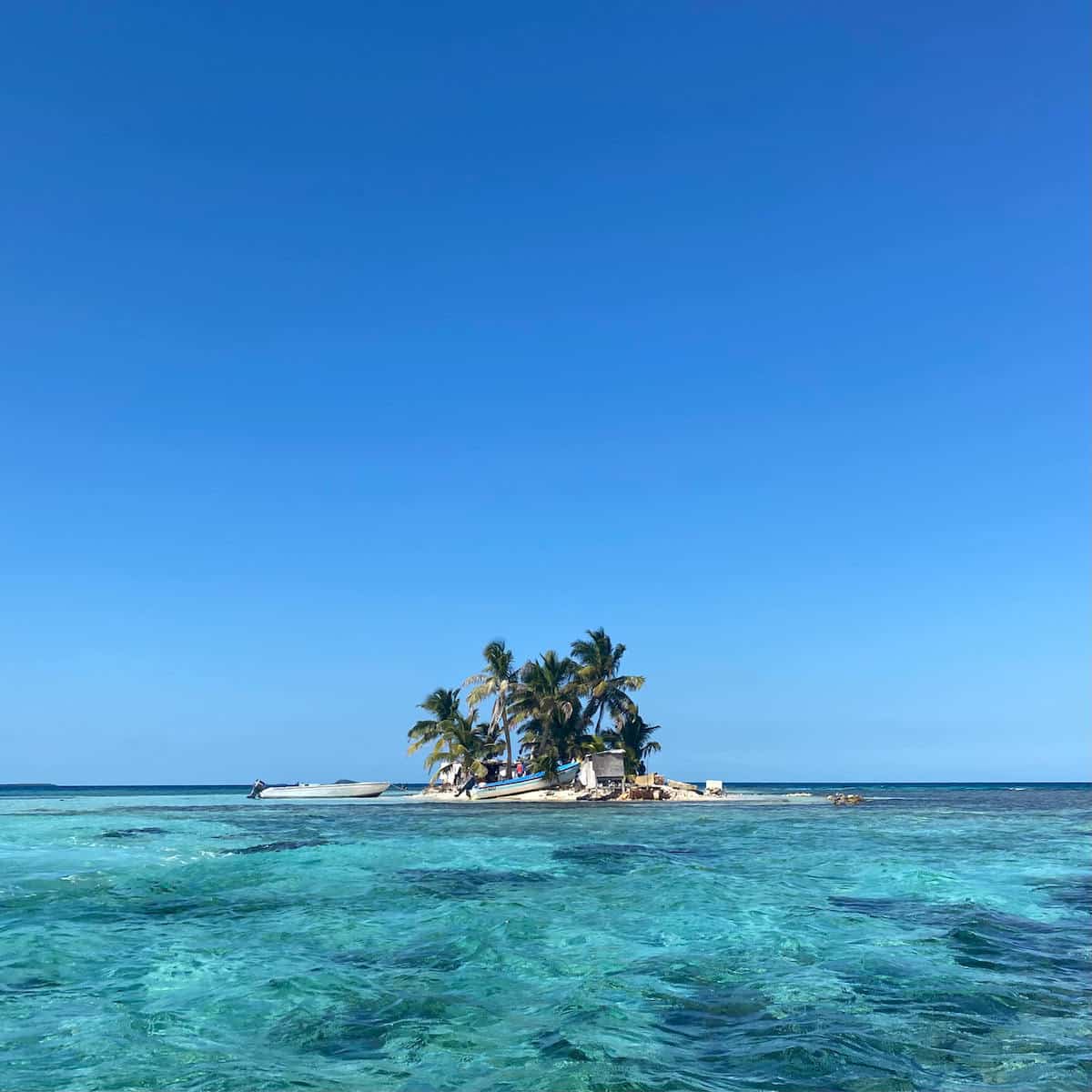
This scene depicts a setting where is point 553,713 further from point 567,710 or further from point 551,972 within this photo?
point 551,972

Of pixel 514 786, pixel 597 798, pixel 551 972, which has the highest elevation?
pixel 514 786

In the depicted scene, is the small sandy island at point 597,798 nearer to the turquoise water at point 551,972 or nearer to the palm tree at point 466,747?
the palm tree at point 466,747

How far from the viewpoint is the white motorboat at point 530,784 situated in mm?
68688

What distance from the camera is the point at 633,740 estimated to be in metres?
72.2

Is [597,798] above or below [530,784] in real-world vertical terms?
below

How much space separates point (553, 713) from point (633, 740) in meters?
7.41

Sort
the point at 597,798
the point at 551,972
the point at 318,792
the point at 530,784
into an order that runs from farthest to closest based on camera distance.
Result: the point at 318,792 → the point at 530,784 → the point at 597,798 → the point at 551,972

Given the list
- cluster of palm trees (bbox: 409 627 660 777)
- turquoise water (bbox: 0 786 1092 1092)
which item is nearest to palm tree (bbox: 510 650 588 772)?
cluster of palm trees (bbox: 409 627 660 777)

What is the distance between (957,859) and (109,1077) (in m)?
24.9

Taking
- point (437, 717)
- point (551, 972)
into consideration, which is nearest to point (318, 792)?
point (437, 717)

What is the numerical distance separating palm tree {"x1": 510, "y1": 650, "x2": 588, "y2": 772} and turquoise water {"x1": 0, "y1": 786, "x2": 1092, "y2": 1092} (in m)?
42.5

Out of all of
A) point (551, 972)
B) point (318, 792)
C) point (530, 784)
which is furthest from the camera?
point (318, 792)

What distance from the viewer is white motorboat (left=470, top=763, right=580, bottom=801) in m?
68.7

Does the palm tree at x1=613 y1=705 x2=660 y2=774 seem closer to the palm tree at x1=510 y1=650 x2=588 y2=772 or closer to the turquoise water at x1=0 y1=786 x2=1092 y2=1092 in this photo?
the palm tree at x1=510 y1=650 x2=588 y2=772
